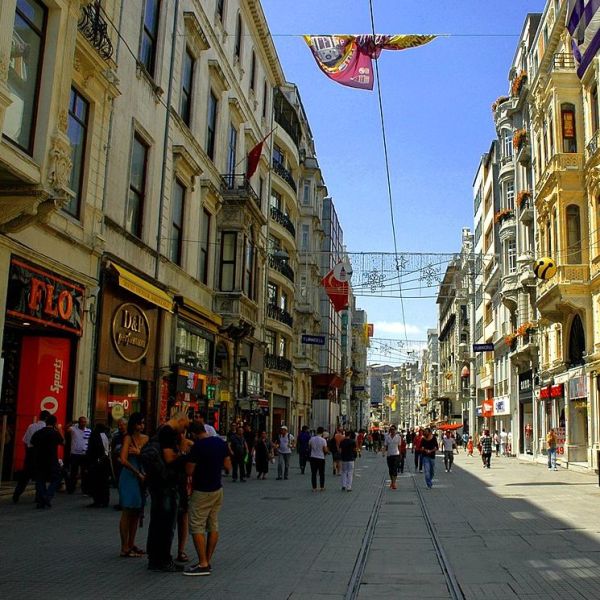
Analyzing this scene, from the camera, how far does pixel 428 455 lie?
21266mm

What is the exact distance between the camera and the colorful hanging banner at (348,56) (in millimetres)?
17000

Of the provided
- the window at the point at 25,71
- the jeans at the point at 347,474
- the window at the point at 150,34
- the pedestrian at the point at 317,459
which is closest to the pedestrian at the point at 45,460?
the window at the point at 25,71

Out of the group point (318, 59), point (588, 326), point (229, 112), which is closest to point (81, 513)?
point (318, 59)

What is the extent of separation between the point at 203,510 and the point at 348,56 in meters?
12.4

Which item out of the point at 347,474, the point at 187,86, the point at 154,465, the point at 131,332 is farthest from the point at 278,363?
the point at 154,465

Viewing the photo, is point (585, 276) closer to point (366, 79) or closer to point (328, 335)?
point (366, 79)

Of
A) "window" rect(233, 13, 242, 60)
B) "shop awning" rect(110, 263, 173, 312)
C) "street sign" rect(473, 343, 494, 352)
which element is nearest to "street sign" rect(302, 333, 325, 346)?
"street sign" rect(473, 343, 494, 352)

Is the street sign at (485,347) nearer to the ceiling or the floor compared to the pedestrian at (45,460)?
nearer to the ceiling

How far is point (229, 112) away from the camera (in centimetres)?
2920

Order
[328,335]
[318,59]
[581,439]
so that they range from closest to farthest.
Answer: [318,59], [581,439], [328,335]

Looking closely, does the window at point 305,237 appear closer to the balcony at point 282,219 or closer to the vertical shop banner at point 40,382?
the balcony at point 282,219

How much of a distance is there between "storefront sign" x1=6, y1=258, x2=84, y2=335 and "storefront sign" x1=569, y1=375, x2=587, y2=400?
21.6m

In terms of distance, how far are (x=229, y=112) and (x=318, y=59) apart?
12784mm

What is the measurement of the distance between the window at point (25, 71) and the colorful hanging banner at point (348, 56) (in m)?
6.72
